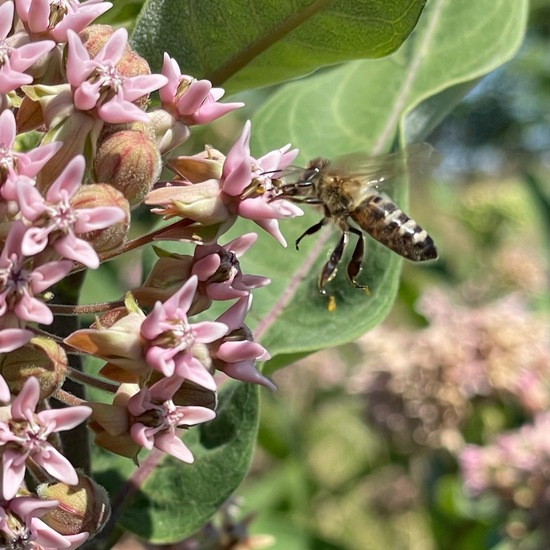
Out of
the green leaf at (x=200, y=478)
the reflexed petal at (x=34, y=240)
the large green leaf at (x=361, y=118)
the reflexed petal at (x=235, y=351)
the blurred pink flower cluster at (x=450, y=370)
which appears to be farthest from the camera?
the blurred pink flower cluster at (x=450, y=370)

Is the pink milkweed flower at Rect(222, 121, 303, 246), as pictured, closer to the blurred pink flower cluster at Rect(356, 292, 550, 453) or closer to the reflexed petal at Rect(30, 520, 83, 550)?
the reflexed petal at Rect(30, 520, 83, 550)

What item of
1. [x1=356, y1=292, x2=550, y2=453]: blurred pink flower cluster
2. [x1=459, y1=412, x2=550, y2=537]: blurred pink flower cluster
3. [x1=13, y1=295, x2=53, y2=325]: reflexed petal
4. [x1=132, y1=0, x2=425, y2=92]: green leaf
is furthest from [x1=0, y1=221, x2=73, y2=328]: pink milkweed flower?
[x1=356, y1=292, x2=550, y2=453]: blurred pink flower cluster

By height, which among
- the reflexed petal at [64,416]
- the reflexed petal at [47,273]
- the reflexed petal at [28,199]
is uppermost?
the reflexed petal at [28,199]

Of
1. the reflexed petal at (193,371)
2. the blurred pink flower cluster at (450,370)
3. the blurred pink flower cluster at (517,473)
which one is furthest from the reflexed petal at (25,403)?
the blurred pink flower cluster at (450,370)

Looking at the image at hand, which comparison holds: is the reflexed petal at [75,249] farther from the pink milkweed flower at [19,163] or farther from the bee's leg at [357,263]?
the bee's leg at [357,263]

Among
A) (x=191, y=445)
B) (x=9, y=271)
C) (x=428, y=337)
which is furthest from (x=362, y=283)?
(x=428, y=337)

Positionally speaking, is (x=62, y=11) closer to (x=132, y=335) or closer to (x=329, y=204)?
(x=132, y=335)
